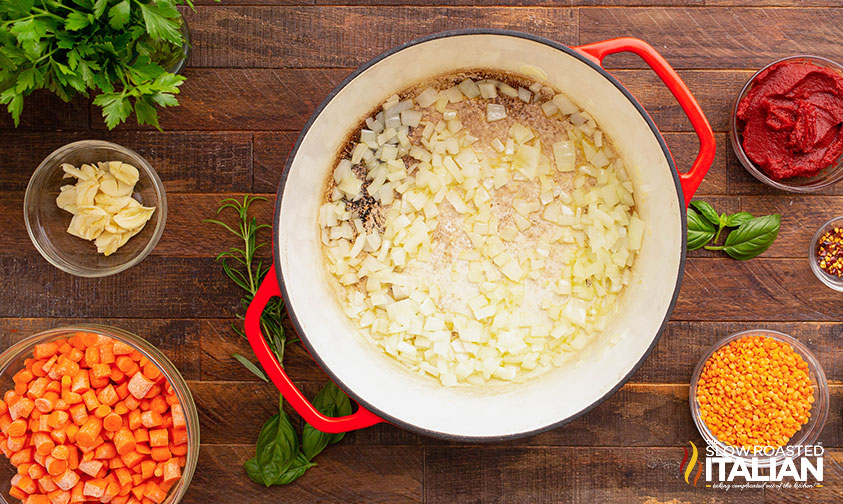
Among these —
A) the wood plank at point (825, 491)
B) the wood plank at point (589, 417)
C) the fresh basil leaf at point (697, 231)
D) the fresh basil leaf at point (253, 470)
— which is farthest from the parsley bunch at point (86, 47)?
the wood plank at point (825, 491)

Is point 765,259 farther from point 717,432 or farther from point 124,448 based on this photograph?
point 124,448

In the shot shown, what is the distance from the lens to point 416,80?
4.40 feet

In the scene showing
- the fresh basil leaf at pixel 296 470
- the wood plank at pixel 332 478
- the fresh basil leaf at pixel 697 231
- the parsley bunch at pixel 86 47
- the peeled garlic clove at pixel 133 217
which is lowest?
the wood plank at pixel 332 478

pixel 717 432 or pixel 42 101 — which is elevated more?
pixel 42 101

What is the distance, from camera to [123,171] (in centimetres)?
133

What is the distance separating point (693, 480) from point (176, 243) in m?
1.42

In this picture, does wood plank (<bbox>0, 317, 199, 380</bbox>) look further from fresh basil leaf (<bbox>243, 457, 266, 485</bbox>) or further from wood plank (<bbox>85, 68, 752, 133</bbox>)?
wood plank (<bbox>85, 68, 752, 133</bbox>)

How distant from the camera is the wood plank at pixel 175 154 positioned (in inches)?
54.5

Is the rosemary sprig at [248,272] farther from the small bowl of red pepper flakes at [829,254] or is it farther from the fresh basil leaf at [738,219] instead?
the small bowl of red pepper flakes at [829,254]

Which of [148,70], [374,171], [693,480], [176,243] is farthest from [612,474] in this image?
[148,70]

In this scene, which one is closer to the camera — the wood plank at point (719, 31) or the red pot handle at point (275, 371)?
the red pot handle at point (275, 371)

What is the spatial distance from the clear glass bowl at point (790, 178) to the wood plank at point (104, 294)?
1305 millimetres

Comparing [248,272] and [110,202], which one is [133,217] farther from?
[248,272]

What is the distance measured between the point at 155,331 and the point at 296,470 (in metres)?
0.49
